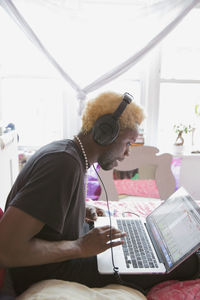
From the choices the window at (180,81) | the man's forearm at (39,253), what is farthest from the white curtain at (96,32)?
the man's forearm at (39,253)

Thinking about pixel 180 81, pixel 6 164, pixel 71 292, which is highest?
pixel 180 81

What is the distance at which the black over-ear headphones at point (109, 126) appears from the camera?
2.81ft

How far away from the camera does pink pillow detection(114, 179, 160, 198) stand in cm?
193

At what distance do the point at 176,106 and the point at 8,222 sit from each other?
2305 millimetres

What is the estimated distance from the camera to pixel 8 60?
2.34 metres

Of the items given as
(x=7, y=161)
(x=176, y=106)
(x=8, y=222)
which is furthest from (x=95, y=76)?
(x=8, y=222)

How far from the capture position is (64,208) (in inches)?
27.9

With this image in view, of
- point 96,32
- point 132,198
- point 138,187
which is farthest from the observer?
point 96,32

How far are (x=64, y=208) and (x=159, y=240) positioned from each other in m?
0.45

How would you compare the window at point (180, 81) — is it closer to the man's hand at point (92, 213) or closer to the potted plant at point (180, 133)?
the potted plant at point (180, 133)

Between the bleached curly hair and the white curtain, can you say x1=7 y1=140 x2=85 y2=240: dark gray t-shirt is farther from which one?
the white curtain

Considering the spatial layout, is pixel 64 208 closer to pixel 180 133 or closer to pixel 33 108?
pixel 180 133

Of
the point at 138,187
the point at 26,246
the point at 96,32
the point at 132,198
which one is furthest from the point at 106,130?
the point at 96,32

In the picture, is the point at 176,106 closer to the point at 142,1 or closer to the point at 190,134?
the point at 190,134
